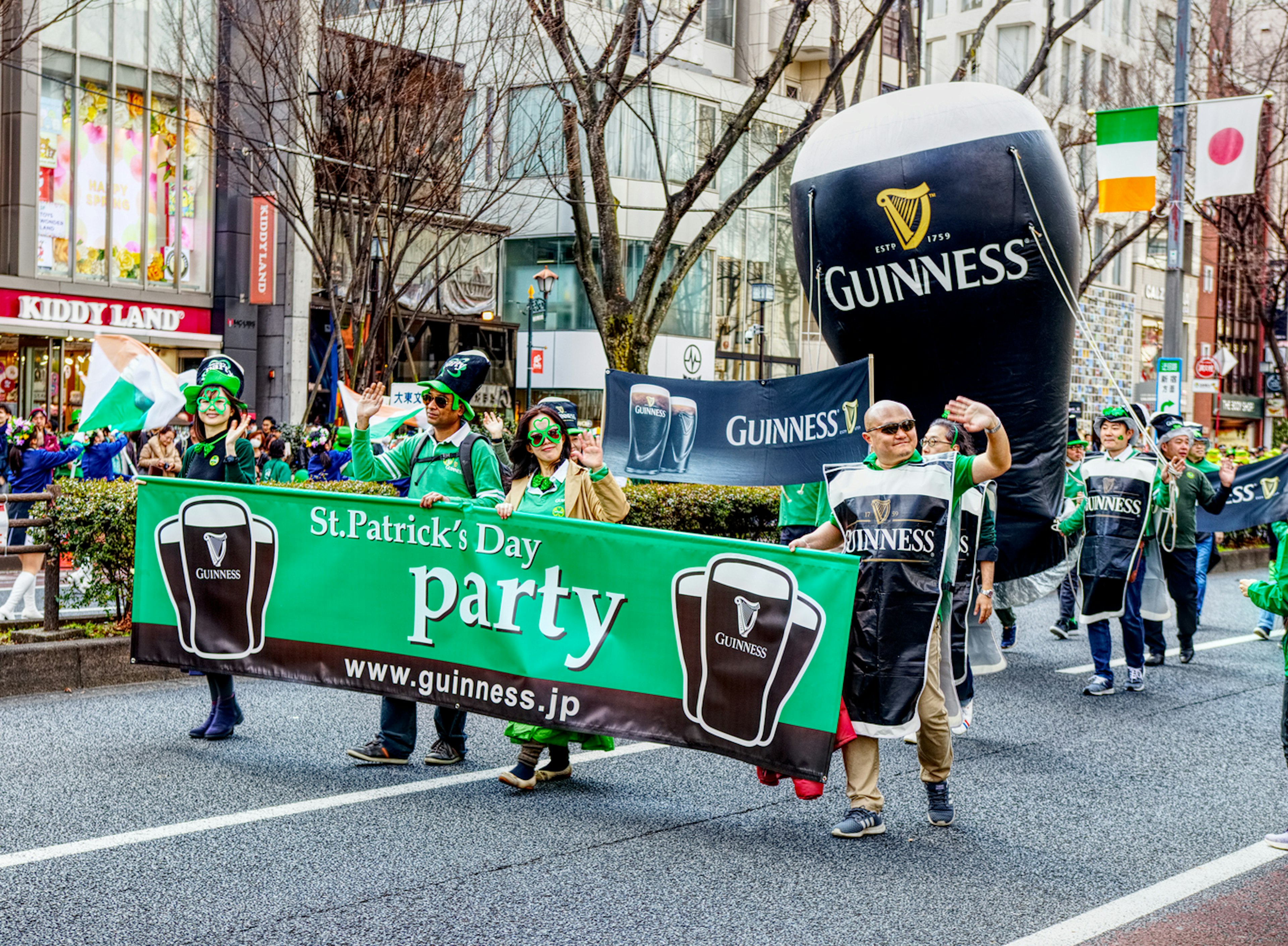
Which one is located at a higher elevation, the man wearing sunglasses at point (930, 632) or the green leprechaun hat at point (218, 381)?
the green leprechaun hat at point (218, 381)

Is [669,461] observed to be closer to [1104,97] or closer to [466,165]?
[466,165]

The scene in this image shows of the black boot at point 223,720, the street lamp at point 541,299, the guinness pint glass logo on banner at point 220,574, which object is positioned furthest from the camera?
the street lamp at point 541,299

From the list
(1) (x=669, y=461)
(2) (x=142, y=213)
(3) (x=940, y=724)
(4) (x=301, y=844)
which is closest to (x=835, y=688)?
(3) (x=940, y=724)

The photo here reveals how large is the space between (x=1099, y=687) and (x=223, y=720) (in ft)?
19.0

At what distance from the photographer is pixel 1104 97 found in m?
30.9

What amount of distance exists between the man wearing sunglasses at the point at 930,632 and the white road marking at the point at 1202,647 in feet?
13.9

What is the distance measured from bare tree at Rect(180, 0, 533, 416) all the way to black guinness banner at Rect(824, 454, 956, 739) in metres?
12.1

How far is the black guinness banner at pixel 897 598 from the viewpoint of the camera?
5766 mm

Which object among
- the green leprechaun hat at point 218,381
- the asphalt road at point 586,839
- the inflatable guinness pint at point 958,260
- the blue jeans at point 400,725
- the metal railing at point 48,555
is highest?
the inflatable guinness pint at point 958,260

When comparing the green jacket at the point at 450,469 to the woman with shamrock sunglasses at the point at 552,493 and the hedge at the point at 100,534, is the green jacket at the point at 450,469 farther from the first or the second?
the hedge at the point at 100,534

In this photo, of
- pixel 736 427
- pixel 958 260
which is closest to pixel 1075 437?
pixel 958 260

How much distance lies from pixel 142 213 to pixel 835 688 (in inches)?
1011

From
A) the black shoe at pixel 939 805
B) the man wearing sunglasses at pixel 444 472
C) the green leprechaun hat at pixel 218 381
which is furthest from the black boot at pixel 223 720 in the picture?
the black shoe at pixel 939 805

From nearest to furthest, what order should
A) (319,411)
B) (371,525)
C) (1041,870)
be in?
(1041,870)
(371,525)
(319,411)
